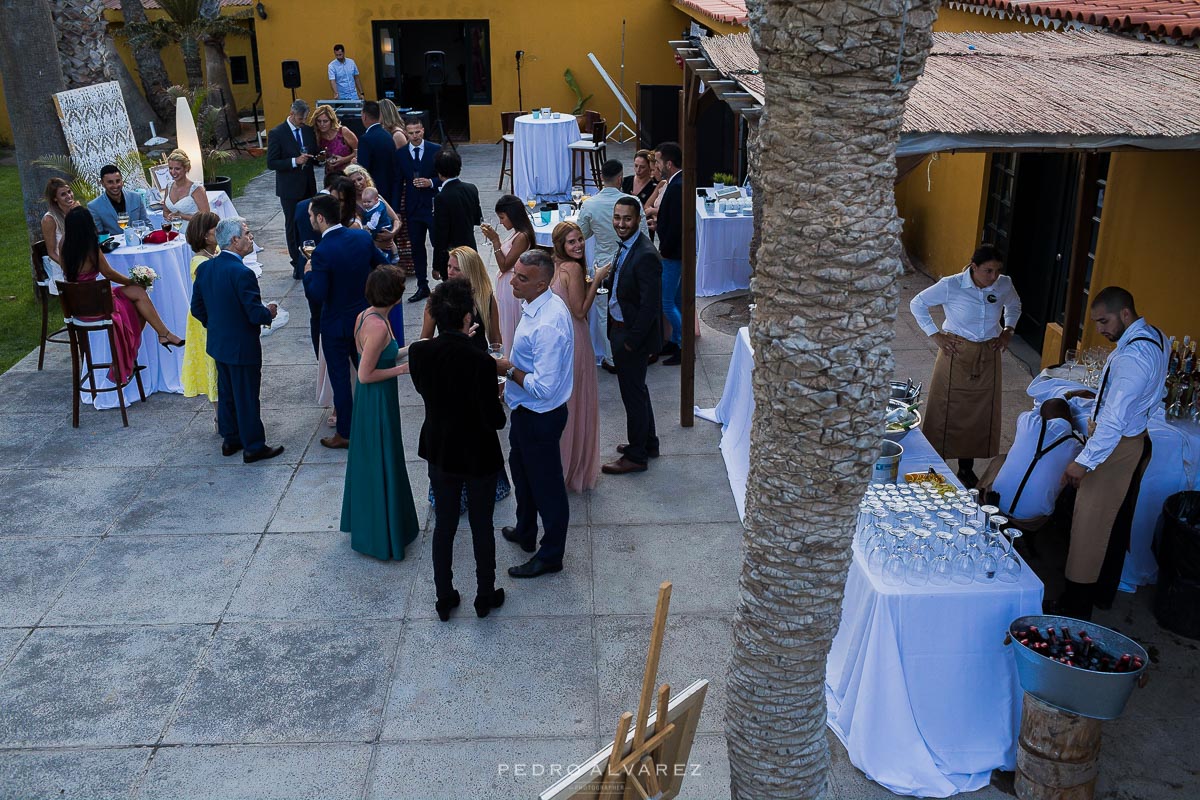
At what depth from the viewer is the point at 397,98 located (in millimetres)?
22734

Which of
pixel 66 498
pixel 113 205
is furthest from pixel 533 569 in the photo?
pixel 113 205

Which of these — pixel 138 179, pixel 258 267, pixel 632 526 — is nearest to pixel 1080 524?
pixel 632 526

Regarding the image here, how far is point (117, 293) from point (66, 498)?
85.6 inches

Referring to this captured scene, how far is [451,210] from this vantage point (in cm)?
988

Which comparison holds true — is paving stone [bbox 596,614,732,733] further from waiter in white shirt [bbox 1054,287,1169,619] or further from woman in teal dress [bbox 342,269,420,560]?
waiter in white shirt [bbox 1054,287,1169,619]

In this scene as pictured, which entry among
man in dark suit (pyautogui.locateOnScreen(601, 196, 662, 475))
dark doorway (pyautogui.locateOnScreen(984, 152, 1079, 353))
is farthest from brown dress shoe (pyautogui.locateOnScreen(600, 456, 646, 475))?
dark doorway (pyautogui.locateOnScreen(984, 152, 1079, 353))

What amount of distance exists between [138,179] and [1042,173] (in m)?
Result: 10.3

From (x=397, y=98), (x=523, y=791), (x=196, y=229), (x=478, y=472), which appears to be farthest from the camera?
(x=397, y=98)

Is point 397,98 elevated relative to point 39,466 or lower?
elevated

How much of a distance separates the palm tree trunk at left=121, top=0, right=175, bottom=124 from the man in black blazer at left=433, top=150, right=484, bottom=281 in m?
13.3

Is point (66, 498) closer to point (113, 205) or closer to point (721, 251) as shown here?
point (113, 205)

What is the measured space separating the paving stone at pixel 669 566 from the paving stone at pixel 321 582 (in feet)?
3.88

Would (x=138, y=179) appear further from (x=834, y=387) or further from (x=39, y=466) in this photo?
(x=834, y=387)

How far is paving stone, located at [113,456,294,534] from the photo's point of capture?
6.91 metres
